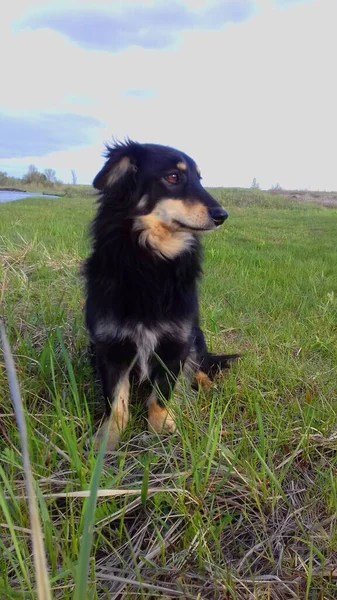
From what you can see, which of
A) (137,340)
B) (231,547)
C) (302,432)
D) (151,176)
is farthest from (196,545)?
(151,176)

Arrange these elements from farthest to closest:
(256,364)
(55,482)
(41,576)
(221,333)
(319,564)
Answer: (221,333) → (256,364) → (55,482) → (319,564) → (41,576)

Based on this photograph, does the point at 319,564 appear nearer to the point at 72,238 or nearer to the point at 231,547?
the point at 231,547

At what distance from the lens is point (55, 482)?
1.32m

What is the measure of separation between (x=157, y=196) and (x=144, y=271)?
0.39 metres

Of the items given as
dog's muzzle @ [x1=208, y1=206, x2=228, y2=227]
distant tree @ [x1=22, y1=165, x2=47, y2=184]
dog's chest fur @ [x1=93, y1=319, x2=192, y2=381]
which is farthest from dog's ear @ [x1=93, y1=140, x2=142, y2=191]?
distant tree @ [x1=22, y1=165, x2=47, y2=184]

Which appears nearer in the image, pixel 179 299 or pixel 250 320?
pixel 179 299

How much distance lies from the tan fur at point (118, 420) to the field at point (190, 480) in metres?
0.06

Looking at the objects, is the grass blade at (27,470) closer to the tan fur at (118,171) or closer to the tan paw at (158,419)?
the tan paw at (158,419)

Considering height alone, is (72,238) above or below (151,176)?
below

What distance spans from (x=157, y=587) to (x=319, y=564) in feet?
1.58

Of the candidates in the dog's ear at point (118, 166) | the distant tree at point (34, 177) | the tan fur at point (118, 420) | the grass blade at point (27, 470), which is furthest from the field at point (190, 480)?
the distant tree at point (34, 177)

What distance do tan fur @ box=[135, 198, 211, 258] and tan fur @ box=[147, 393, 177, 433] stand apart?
71 cm

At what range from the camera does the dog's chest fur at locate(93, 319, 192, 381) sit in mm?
1870

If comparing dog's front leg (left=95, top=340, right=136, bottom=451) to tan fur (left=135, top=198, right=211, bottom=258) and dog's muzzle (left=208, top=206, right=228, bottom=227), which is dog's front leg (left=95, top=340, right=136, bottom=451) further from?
dog's muzzle (left=208, top=206, right=228, bottom=227)
